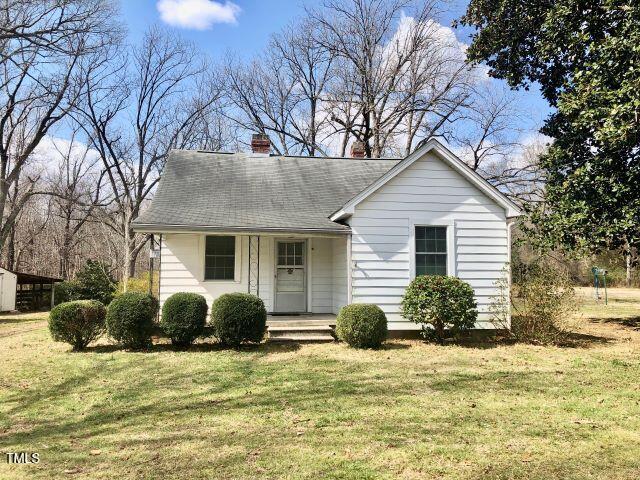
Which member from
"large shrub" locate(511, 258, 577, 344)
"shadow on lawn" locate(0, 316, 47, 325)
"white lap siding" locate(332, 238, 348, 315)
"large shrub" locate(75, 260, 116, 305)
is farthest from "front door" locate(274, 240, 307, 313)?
"large shrub" locate(75, 260, 116, 305)

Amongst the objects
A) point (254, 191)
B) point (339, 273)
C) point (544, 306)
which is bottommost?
point (544, 306)

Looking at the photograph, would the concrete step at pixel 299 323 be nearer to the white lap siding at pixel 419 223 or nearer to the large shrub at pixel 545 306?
the white lap siding at pixel 419 223

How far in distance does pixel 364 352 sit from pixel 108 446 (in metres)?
5.97

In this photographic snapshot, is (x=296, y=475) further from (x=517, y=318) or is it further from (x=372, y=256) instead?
(x=517, y=318)

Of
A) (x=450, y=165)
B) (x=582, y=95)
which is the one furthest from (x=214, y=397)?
(x=582, y=95)

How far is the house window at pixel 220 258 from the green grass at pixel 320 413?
2.70 meters

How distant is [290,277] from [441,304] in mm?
4289

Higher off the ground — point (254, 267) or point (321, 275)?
point (254, 267)

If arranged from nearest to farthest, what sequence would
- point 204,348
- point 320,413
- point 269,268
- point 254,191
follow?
1. point 320,413
2. point 204,348
3. point 269,268
4. point 254,191

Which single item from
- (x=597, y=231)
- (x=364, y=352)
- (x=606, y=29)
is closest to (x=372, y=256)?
(x=364, y=352)

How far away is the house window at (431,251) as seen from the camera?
11320mm

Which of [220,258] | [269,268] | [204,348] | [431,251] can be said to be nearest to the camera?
[204,348]

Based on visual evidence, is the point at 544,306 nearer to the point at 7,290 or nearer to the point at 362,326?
the point at 362,326

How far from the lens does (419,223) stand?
36.9 ft
